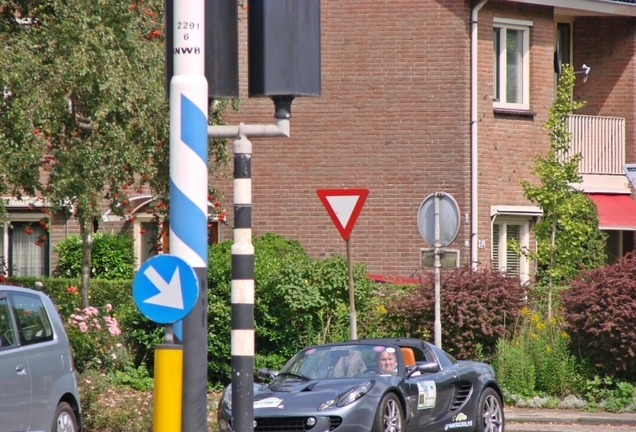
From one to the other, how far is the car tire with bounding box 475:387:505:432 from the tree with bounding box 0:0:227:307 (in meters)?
4.88

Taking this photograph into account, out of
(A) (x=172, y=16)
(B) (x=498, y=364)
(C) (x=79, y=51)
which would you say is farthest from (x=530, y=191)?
(A) (x=172, y=16)

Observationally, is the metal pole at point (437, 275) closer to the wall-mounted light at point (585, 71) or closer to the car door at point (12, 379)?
the car door at point (12, 379)

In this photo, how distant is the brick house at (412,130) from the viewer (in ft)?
74.1

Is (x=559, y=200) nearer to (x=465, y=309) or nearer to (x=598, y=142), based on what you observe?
(x=465, y=309)

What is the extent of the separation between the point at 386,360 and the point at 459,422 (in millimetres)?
1082

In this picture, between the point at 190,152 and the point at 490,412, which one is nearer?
the point at 190,152

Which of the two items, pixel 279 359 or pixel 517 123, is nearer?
pixel 279 359

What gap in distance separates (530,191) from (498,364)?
3.24 meters

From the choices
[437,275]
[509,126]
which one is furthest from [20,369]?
[509,126]

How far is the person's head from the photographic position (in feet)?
38.7

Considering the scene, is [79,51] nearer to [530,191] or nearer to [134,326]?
[134,326]

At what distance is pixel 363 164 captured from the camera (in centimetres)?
2325

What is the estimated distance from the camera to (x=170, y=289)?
6.25 meters

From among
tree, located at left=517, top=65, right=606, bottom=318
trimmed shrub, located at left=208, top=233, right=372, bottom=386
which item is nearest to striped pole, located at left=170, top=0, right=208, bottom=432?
trimmed shrub, located at left=208, top=233, right=372, bottom=386
